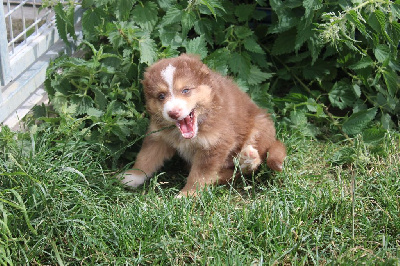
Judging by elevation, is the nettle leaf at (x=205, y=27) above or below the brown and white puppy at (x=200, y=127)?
above

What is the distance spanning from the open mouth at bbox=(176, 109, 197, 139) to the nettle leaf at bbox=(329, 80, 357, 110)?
164 cm

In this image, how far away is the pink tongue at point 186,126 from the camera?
3.62m

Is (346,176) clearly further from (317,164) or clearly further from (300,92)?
(300,92)

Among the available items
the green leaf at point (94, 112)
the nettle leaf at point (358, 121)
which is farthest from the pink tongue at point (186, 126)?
the nettle leaf at point (358, 121)

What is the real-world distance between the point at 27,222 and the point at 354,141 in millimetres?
2718

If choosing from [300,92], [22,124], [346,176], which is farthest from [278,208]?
[22,124]

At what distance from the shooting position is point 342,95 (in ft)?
15.8

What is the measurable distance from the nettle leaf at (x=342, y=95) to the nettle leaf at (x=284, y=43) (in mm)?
538

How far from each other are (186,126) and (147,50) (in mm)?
877

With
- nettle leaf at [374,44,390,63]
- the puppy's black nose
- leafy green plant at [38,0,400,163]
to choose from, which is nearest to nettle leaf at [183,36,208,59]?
leafy green plant at [38,0,400,163]

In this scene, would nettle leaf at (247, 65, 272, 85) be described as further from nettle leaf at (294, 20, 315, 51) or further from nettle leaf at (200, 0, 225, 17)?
nettle leaf at (200, 0, 225, 17)

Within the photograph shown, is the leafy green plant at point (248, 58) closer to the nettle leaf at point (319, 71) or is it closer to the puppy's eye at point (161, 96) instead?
the nettle leaf at point (319, 71)

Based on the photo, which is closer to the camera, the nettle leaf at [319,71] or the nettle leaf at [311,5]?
the nettle leaf at [311,5]

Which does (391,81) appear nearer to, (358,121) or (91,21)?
(358,121)
